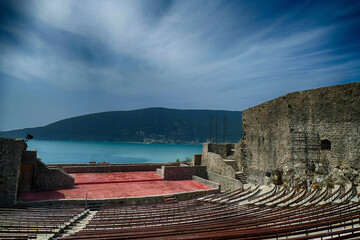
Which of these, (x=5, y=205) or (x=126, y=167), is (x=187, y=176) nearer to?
(x=126, y=167)

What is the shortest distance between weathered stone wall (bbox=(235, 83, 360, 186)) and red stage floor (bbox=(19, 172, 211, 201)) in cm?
627

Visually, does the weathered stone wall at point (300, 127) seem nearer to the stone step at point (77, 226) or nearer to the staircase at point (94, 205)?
the staircase at point (94, 205)

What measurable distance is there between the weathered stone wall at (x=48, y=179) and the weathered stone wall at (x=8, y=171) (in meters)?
4.15

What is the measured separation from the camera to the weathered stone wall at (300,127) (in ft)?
48.7

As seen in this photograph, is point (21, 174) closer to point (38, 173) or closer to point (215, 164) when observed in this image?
point (38, 173)

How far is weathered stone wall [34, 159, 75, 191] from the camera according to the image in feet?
62.6

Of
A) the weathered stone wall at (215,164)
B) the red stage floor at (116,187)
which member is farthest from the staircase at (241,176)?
the red stage floor at (116,187)

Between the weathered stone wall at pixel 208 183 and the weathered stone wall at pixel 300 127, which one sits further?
the weathered stone wall at pixel 208 183

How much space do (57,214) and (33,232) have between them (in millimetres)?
3440

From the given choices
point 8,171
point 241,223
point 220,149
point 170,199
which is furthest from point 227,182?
point 8,171

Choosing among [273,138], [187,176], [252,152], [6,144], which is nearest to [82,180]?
[6,144]

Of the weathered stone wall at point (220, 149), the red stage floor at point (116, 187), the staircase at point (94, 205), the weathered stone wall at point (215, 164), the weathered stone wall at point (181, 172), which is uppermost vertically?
the weathered stone wall at point (220, 149)

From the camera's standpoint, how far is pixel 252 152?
2367 cm

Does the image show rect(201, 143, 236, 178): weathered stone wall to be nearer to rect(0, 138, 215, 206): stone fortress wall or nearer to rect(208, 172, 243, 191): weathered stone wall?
rect(208, 172, 243, 191): weathered stone wall
